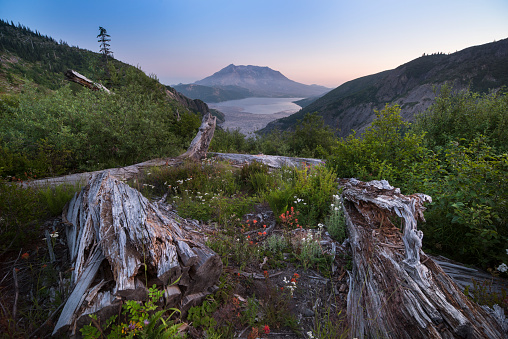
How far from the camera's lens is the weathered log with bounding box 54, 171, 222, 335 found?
185 cm

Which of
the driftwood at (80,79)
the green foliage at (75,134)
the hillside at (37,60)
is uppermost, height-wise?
the hillside at (37,60)

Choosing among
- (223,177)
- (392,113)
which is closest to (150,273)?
(223,177)

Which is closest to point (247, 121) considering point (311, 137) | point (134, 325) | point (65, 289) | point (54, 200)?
point (311, 137)

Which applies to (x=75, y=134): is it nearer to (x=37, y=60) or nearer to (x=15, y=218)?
(x=15, y=218)

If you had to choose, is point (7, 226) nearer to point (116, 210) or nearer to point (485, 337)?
point (116, 210)

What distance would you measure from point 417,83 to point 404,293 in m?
139

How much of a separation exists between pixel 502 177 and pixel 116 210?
546 centimetres

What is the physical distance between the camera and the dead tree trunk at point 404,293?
194 centimetres

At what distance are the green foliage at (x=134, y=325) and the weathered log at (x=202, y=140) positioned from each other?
23.2 ft

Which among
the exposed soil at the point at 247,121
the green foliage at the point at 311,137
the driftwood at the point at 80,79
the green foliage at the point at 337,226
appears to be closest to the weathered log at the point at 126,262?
the green foliage at the point at 337,226

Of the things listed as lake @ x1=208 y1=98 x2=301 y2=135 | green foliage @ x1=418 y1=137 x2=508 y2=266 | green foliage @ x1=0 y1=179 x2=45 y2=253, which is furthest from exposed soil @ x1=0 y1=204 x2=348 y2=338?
lake @ x1=208 y1=98 x2=301 y2=135

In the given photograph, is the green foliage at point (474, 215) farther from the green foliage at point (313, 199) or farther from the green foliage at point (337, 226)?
the green foliage at point (313, 199)

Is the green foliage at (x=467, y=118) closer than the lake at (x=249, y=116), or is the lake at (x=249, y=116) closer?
the green foliage at (x=467, y=118)

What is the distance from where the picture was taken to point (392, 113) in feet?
20.1
